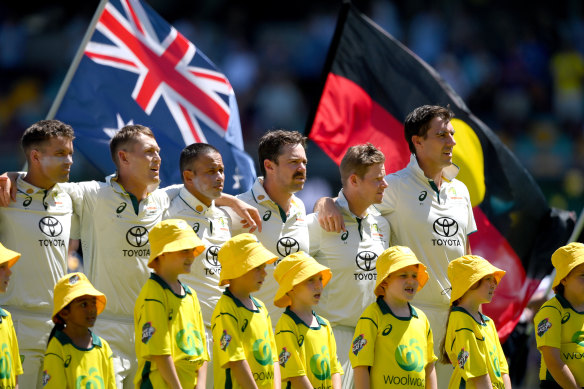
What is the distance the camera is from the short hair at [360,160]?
7.93m

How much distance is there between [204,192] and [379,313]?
149cm

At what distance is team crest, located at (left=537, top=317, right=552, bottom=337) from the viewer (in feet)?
25.6

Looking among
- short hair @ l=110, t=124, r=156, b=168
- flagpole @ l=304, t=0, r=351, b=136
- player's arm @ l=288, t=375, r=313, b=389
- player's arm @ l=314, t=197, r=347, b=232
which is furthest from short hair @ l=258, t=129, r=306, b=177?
player's arm @ l=288, t=375, r=313, b=389

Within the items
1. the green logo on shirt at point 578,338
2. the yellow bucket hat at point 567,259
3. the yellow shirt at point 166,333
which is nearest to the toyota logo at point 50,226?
the yellow shirt at point 166,333

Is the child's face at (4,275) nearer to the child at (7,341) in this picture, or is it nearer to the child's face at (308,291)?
the child at (7,341)

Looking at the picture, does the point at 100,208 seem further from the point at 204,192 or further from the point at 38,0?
the point at 38,0

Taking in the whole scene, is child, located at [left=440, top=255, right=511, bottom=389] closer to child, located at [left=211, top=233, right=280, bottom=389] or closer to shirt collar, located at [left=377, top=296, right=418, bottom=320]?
shirt collar, located at [left=377, top=296, right=418, bottom=320]

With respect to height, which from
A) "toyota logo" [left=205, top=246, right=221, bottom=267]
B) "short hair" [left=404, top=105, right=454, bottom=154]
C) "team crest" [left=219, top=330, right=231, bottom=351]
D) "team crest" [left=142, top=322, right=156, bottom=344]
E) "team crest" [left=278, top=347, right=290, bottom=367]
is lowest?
"team crest" [left=278, top=347, right=290, bottom=367]

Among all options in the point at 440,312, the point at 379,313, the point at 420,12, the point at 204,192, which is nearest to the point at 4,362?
the point at 204,192

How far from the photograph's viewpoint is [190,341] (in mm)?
6672

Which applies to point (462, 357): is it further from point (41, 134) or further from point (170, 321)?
point (41, 134)

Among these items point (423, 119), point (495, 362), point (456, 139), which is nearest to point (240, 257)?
point (495, 362)

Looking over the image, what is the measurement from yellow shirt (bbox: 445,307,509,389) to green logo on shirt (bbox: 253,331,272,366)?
1313 millimetres

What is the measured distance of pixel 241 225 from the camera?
7734mm
